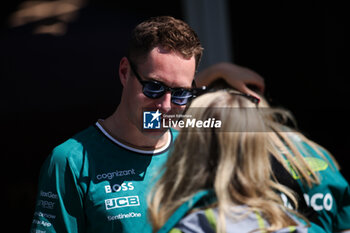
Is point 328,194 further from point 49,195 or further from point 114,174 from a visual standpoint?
point 49,195

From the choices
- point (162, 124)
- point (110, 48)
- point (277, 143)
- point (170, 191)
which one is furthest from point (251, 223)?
point (110, 48)

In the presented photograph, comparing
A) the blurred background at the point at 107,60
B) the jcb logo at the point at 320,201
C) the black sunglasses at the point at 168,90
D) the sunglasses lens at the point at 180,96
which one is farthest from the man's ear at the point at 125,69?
Result: the blurred background at the point at 107,60

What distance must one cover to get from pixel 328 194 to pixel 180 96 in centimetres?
70

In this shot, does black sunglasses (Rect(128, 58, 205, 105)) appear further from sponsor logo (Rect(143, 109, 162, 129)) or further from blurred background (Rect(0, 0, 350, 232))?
blurred background (Rect(0, 0, 350, 232))

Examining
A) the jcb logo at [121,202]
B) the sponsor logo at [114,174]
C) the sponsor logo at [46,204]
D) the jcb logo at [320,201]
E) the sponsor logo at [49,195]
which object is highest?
the sponsor logo at [114,174]

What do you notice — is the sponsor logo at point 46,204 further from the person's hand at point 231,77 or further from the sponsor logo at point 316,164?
the person's hand at point 231,77

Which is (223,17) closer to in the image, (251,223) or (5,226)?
(5,226)

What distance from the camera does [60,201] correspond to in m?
1.69

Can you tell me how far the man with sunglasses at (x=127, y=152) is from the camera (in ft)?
5.64

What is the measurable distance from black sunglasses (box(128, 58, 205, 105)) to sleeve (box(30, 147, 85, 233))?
0.40 meters

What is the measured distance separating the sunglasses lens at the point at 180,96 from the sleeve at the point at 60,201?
1.53 ft

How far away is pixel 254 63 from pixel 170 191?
8.42 ft

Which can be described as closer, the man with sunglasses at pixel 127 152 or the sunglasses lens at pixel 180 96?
the man with sunglasses at pixel 127 152

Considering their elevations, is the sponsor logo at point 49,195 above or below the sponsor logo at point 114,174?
below
